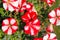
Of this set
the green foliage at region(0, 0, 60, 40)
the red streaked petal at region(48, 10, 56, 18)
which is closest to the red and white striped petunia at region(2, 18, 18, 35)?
the green foliage at region(0, 0, 60, 40)

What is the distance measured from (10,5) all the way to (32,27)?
0.94 feet

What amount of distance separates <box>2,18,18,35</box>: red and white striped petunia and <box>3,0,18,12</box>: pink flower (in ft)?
0.35

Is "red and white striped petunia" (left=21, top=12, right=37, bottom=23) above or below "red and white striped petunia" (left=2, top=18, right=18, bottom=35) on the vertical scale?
above

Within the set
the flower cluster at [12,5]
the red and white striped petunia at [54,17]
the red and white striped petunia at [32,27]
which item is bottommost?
the red and white striped petunia at [32,27]

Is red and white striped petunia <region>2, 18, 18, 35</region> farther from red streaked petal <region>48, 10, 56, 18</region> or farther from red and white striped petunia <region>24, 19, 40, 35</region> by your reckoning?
red streaked petal <region>48, 10, 56, 18</region>

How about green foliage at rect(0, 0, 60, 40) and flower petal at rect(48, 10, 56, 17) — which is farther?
flower petal at rect(48, 10, 56, 17)

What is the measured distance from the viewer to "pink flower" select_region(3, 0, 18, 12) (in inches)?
78.8

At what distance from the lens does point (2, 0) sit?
205cm

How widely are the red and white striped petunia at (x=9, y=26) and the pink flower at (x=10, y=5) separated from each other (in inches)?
4.2

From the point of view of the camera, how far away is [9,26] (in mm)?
1964

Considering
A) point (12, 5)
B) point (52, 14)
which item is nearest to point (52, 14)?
point (52, 14)

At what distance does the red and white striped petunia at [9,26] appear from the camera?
1959 mm

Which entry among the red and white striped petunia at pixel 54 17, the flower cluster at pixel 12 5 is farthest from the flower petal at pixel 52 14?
the flower cluster at pixel 12 5

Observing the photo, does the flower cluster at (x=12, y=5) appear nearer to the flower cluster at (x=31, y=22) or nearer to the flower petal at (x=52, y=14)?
the flower cluster at (x=31, y=22)
